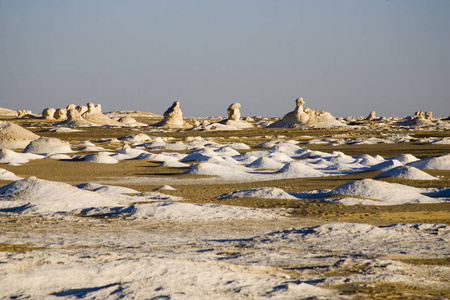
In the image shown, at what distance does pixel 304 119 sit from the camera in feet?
224

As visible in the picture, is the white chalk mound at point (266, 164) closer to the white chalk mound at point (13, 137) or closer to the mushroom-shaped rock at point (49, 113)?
the white chalk mound at point (13, 137)

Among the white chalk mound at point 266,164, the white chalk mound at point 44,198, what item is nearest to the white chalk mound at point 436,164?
the white chalk mound at point 266,164

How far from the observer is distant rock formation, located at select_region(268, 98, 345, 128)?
68.0m

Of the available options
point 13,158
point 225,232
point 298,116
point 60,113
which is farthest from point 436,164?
point 60,113

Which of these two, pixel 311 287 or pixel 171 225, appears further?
pixel 171 225

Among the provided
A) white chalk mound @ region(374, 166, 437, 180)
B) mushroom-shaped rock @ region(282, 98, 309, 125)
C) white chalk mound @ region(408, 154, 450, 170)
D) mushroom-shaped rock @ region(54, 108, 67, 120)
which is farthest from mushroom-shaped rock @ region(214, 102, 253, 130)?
white chalk mound @ region(374, 166, 437, 180)

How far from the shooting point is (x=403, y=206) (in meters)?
15.1

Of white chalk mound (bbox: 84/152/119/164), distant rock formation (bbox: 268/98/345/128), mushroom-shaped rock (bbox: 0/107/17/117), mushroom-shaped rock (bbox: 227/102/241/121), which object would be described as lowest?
white chalk mound (bbox: 84/152/119/164)

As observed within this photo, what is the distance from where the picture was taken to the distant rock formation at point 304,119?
223 ft

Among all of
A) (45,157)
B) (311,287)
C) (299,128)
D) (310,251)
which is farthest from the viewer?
(299,128)

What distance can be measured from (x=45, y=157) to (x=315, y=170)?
14622 millimetres

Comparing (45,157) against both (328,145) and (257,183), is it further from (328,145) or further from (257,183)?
(328,145)

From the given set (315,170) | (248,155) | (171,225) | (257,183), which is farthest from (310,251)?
(248,155)

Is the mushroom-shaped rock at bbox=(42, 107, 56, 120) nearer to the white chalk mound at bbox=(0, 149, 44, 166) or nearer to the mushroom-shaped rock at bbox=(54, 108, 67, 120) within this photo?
the mushroom-shaped rock at bbox=(54, 108, 67, 120)
